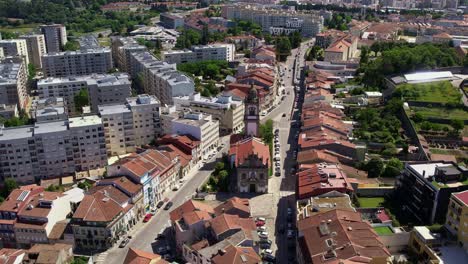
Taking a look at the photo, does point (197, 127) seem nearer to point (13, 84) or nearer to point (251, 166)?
point (251, 166)

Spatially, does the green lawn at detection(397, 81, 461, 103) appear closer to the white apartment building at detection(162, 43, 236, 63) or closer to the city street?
the city street

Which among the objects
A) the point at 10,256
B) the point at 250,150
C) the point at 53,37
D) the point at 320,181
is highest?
the point at 53,37

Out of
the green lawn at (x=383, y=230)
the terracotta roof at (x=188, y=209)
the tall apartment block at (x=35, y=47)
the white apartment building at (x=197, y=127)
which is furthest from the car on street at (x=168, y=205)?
the tall apartment block at (x=35, y=47)

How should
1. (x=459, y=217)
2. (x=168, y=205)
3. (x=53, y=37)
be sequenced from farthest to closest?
(x=53, y=37), (x=168, y=205), (x=459, y=217)

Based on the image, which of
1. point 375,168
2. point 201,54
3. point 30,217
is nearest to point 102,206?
point 30,217

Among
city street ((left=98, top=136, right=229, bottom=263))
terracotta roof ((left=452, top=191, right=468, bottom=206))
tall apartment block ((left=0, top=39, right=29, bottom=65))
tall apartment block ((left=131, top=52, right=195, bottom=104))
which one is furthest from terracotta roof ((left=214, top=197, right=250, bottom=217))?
tall apartment block ((left=0, top=39, right=29, bottom=65))
